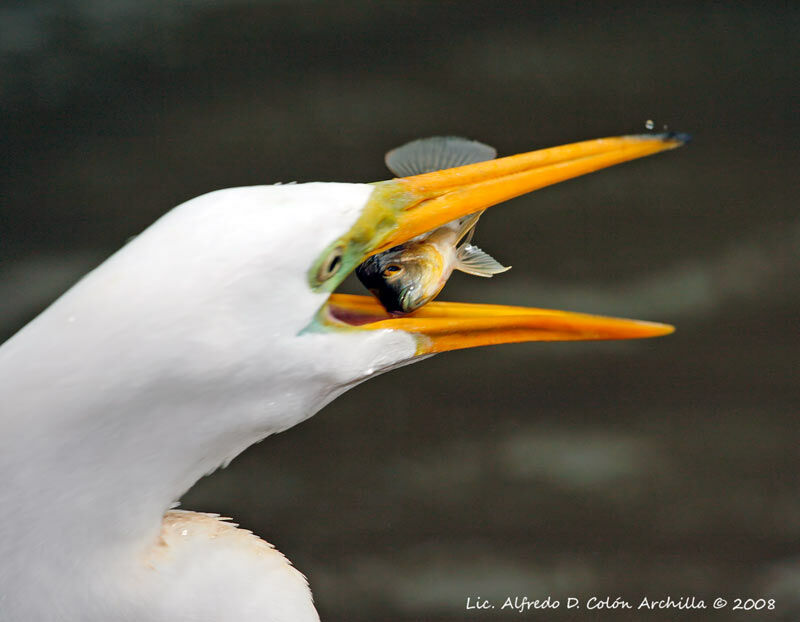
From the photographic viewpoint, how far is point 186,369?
0.81 m

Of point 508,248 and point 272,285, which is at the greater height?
point 272,285

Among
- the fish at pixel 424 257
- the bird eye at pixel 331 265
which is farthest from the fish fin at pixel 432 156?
the bird eye at pixel 331 265

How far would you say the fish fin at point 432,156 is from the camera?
4.09 ft

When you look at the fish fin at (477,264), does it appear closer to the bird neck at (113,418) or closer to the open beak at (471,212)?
the open beak at (471,212)

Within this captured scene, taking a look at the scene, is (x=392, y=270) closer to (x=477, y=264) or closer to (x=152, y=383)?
(x=477, y=264)

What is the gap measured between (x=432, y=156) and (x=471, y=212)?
29cm

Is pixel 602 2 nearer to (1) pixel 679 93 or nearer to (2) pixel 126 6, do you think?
(1) pixel 679 93

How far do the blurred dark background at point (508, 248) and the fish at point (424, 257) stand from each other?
690mm

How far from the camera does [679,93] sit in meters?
2.01

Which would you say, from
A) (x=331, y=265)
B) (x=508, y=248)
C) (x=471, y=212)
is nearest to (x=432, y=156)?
(x=471, y=212)

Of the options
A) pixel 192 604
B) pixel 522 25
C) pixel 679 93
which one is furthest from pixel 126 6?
pixel 192 604

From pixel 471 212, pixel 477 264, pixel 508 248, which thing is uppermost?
pixel 471 212

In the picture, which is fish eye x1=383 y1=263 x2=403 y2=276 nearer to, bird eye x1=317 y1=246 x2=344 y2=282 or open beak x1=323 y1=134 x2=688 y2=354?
open beak x1=323 y1=134 x2=688 y2=354

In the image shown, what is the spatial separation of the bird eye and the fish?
0.46 ft
